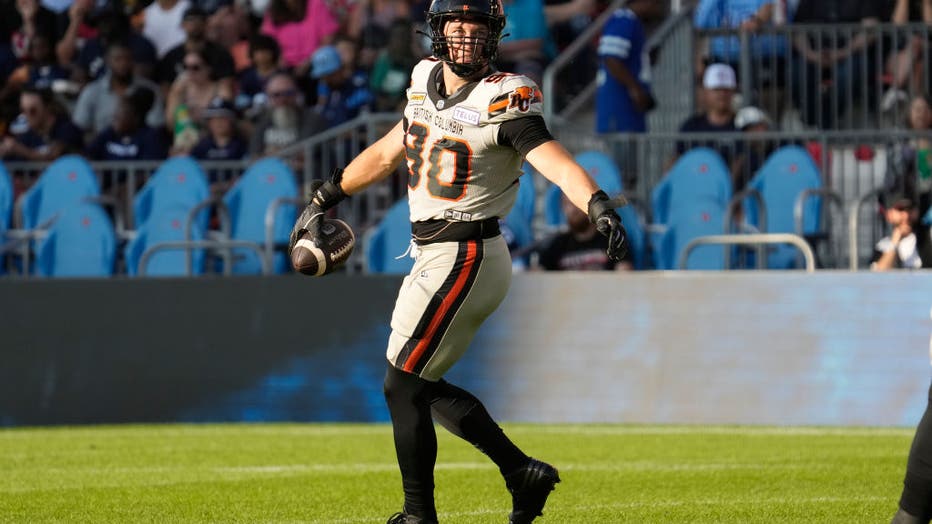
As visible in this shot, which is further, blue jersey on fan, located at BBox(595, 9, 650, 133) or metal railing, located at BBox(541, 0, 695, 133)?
metal railing, located at BBox(541, 0, 695, 133)

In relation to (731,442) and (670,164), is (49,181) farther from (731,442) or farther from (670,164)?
(731,442)

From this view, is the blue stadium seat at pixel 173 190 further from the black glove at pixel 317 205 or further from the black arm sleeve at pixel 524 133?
the black arm sleeve at pixel 524 133

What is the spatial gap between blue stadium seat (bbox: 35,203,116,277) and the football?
Result: 340 inches

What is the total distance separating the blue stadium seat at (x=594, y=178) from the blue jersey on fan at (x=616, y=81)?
1.22 metres

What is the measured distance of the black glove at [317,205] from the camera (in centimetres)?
670

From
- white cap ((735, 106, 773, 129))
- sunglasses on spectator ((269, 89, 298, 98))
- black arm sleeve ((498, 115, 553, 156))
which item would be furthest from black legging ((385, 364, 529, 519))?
sunglasses on spectator ((269, 89, 298, 98))

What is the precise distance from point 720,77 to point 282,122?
4659 mm

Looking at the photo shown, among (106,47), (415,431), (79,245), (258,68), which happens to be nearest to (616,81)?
(258,68)

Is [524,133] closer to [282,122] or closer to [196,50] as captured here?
[282,122]

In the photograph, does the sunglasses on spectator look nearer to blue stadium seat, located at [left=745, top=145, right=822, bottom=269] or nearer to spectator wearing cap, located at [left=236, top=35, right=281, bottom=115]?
spectator wearing cap, located at [left=236, top=35, right=281, bottom=115]

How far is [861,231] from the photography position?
1509 cm

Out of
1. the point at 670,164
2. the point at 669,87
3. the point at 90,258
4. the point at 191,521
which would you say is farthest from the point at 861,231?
the point at 191,521

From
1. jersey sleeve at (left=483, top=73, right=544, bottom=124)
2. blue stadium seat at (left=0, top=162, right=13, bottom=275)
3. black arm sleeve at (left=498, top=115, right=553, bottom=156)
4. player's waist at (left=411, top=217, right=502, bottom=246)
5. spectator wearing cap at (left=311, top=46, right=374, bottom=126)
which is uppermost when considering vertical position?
jersey sleeve at (left=483, top=73, right=544, bottom=124)

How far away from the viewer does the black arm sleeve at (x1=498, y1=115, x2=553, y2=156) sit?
6.05 metres
